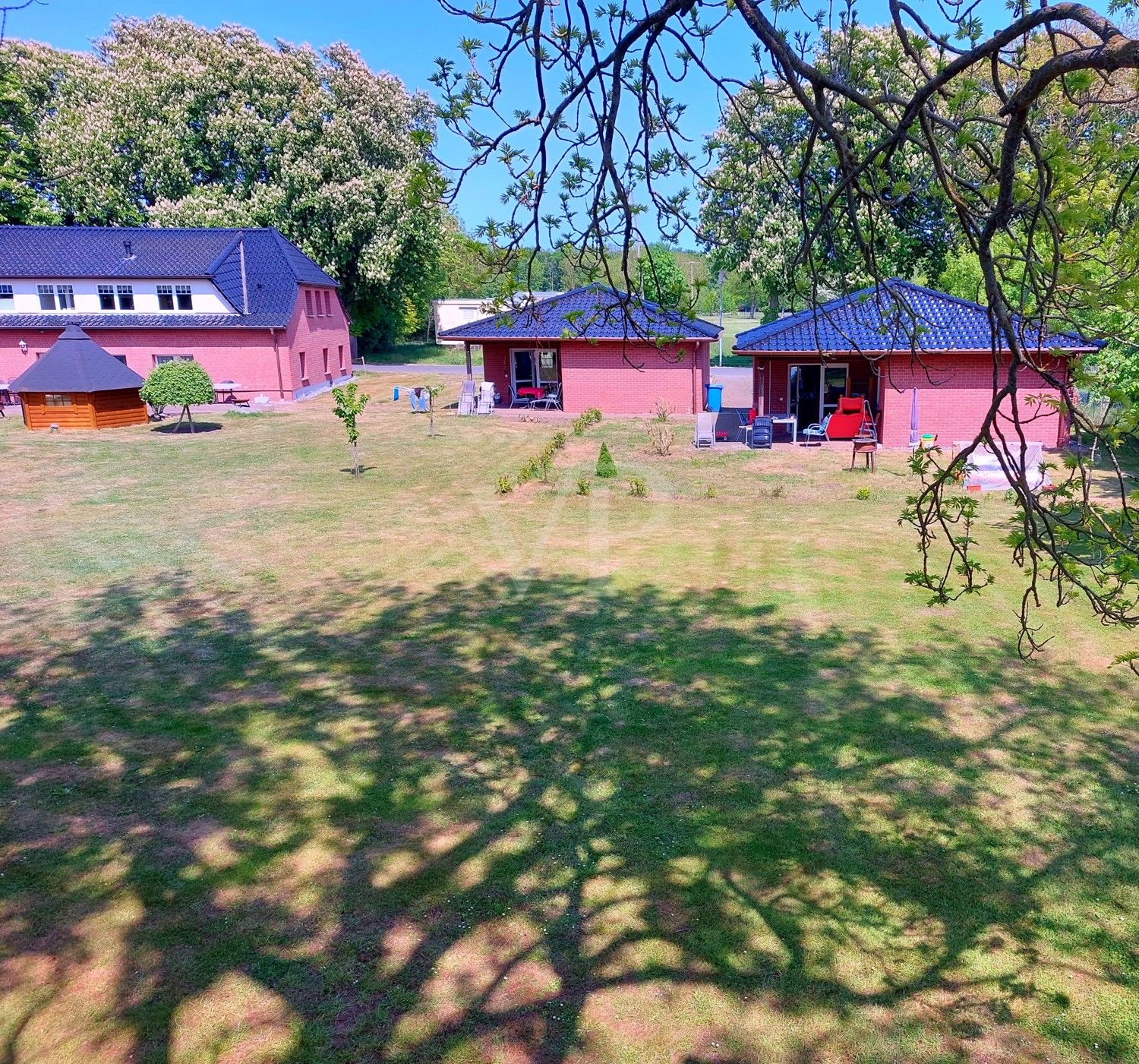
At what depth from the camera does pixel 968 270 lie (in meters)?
30.6

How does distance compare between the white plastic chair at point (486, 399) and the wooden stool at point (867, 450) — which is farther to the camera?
the white plastic chair at point (486, 399)

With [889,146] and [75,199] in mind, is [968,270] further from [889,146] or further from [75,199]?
[75,199]

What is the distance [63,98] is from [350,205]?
15.4 meters

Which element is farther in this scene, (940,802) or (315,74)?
(315,74)

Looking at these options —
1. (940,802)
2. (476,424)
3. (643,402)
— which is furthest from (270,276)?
(940,802)

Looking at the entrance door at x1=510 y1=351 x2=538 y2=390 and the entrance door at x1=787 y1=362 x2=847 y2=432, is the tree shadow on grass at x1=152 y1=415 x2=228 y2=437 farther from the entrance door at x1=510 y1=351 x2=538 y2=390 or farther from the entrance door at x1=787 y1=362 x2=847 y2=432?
the entrance door at x1=787 y1=362 x2=847 y2=432

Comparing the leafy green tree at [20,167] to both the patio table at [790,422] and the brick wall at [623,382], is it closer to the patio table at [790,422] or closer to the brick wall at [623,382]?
the brick wall at [623,382]

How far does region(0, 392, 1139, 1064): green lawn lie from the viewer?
4832mm

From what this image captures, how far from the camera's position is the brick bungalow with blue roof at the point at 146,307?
118 feet

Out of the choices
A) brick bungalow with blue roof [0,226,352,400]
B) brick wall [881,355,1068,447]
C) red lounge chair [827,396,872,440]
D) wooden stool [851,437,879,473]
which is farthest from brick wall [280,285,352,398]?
wooden stool [851,437,879,473]

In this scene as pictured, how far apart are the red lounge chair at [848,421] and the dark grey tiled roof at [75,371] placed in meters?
22.2

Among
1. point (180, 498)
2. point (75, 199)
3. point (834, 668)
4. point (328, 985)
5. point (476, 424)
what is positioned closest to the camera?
point (328, 985)

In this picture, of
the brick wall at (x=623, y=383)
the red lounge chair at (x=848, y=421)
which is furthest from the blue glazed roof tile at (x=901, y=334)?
the brick wall at (x=623, y=383)

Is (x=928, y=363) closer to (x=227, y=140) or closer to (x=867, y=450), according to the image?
(x=867, y=450)
